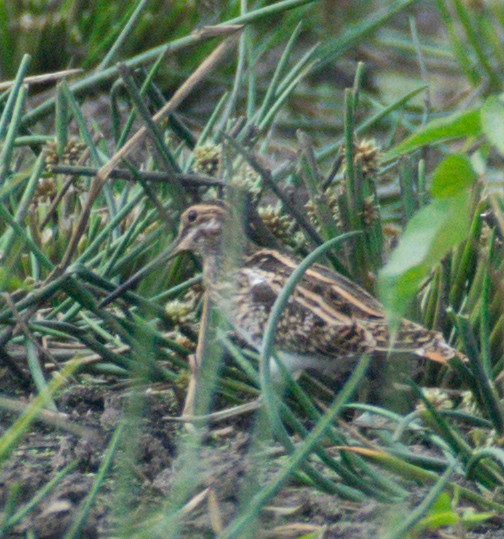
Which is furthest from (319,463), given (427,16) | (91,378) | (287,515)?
(427,16)

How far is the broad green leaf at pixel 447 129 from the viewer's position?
116 centimetres

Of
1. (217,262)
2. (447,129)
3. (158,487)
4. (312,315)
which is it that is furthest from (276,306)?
(217,262)

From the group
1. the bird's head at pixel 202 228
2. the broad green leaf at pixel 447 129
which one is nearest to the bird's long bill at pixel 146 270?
the bird's head at pixel 202 228

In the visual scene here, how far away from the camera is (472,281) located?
7.72ft

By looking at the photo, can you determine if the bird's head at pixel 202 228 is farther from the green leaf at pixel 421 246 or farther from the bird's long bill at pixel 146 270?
the green leaf at pixel 421 246

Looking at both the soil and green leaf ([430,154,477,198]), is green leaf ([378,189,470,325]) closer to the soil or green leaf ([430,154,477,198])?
green leaf ([430,154,477,198])

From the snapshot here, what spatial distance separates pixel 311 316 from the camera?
224 centimetres

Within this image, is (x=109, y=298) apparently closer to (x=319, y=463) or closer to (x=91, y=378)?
(x=91, y=378)

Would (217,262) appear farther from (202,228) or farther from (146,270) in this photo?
(146,270)

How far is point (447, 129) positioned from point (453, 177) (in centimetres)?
7

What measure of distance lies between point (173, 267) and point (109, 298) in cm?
47

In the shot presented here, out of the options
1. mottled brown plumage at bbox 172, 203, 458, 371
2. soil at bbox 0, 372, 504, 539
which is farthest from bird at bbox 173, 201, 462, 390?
soil at bbox 0, 372, 504, 539

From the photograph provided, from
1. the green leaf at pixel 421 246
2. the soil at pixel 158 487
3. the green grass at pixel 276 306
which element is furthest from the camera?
the soil at pixel 158 487

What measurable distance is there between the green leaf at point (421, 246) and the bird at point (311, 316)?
1.01 m
